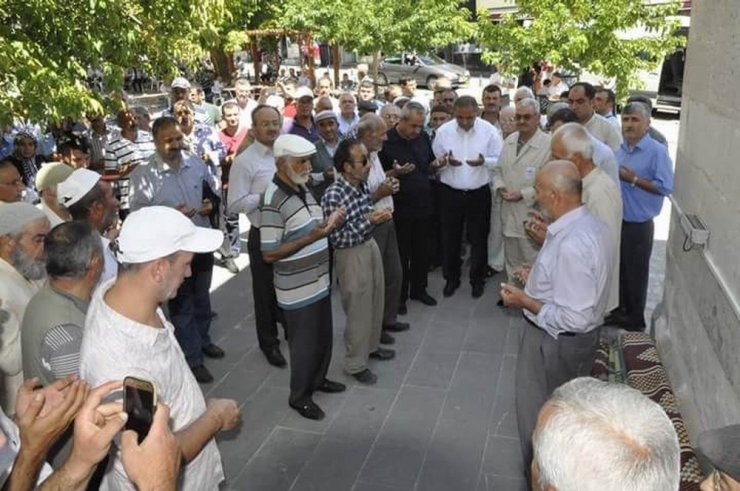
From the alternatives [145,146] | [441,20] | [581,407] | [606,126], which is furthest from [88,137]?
[441,20]

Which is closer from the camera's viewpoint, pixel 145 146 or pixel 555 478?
pixel 555 478

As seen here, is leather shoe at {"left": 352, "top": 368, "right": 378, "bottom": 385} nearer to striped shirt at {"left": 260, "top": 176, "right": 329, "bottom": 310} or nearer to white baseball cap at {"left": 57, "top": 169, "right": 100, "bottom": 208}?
striped shirt at {"left": 260, "top": 176, "right": 329, "bottom": 310}

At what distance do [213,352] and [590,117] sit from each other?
173 inches

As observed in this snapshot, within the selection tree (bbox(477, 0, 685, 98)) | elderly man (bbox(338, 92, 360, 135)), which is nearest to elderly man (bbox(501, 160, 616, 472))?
elderly man (bbox(338, 92, 360, 135))

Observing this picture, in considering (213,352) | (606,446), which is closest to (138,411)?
(606,446)

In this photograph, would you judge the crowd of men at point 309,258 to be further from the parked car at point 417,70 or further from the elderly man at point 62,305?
the parked car at point 417,70

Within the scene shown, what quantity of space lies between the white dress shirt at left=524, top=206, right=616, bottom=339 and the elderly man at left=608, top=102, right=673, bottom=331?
7.44 ft

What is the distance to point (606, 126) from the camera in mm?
6383

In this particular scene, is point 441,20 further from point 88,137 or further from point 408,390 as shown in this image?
point 408,390

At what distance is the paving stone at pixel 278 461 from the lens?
3902mm

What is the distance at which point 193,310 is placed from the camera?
5168mm

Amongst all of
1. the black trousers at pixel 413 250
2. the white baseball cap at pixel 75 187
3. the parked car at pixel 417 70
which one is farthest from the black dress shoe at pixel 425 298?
the parked car at pixel 417 70

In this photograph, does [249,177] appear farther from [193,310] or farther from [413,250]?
[413,250]

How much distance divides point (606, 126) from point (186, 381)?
5.27 metres
